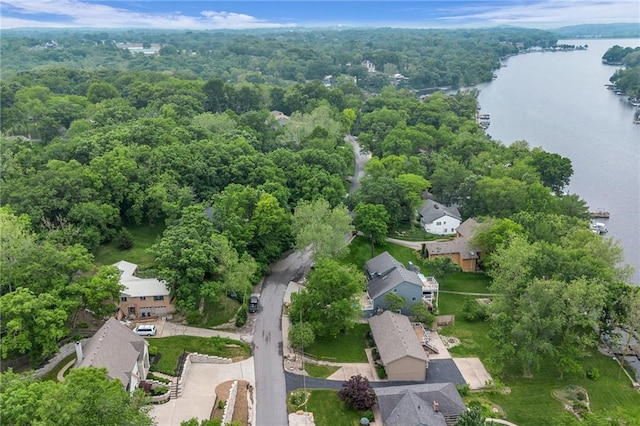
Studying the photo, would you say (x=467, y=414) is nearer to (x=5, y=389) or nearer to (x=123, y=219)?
(x=5, y=389)

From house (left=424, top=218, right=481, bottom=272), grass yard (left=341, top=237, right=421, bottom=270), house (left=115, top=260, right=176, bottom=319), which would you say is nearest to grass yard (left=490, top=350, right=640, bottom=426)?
house (left=424, top=218, right=481, bottom=272)

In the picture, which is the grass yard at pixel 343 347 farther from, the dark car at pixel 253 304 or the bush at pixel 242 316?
the dark car at pixel 253 304

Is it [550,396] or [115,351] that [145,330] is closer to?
[115,351]

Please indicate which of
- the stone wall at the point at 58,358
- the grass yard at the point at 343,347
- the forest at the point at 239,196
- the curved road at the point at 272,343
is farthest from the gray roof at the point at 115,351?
the grass yard at the point at 343,347

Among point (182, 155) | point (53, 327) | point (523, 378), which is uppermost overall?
point (182, 155)

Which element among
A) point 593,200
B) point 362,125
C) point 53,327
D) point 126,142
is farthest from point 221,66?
point 53,327

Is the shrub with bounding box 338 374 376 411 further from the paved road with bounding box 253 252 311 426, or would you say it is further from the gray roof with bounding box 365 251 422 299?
the gray roof with bounding box 365 251 422 299
